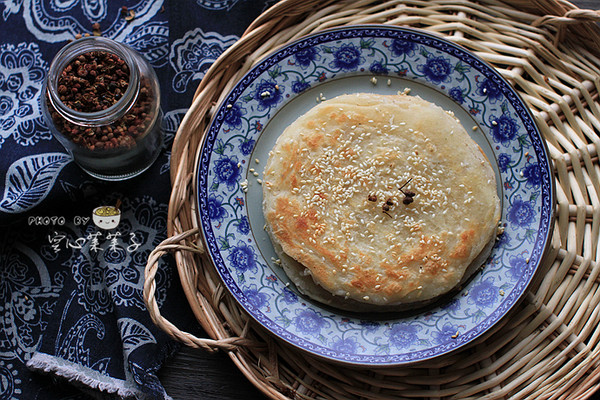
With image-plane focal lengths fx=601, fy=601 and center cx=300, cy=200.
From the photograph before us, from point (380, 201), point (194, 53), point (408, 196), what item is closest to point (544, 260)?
point (408, 196)

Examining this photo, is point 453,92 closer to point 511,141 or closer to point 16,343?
point 511,141

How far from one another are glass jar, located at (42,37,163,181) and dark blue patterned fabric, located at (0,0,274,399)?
10.3 inches

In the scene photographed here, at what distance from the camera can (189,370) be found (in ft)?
10.1

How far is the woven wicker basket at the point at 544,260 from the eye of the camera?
2746 millimetres

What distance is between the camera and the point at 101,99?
285 centimetres

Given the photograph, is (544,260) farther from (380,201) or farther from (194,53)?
(194,53)

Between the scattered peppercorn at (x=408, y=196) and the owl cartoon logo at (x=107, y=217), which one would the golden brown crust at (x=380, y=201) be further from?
the owl cartoon logo at (x=107, y=217)

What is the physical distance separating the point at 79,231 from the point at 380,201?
1.62 metres

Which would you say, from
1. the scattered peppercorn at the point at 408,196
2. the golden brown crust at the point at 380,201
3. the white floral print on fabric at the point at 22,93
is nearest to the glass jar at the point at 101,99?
the white floral print on fabric at the point at 22,93

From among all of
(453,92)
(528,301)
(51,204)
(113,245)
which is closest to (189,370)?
(113,245)

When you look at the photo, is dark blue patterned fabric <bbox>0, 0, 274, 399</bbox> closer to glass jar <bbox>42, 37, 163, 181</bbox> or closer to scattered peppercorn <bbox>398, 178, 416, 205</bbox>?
glass jar <bbox>42, 37, 163, 181</bbox>

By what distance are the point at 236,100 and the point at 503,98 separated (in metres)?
1.26

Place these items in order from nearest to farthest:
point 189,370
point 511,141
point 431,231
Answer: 1. point 431,231
2. point 511,141
3. point 189,370

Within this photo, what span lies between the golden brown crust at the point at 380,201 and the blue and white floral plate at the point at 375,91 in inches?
6.0
